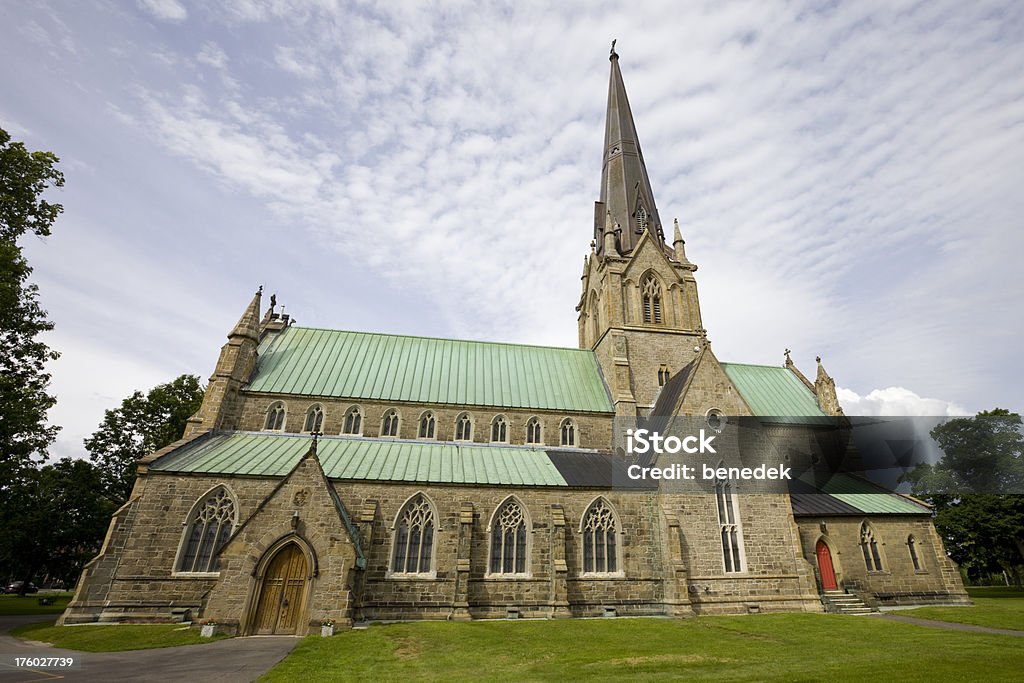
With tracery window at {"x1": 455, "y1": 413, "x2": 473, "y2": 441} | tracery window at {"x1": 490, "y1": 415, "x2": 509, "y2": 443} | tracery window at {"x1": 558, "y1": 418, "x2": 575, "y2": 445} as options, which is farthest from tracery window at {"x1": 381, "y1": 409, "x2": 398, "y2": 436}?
tracery window at {"x1": 558, "y1": 418, "x2": 575, "y2": 445}

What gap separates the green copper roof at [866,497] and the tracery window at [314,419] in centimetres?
2973

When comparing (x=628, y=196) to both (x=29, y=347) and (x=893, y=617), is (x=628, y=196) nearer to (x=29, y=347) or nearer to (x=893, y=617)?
(x=893, y=617)

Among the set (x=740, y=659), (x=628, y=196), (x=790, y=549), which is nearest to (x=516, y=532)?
(x=740, y=659)

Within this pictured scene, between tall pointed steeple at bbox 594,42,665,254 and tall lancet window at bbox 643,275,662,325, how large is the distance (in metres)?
3.22

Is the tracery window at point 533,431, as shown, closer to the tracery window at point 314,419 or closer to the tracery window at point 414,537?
the tracery window at point 414,537

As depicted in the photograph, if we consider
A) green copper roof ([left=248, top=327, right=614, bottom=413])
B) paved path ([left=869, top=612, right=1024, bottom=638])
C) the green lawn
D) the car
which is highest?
green copper roof ([left=248, top=327, right=614, bottom=413])

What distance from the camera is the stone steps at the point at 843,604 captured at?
22203 millimetres

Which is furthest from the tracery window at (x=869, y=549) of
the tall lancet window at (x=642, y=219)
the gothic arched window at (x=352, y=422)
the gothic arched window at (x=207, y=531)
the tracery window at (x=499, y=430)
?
the gothic arched window at (x=207, y=531)

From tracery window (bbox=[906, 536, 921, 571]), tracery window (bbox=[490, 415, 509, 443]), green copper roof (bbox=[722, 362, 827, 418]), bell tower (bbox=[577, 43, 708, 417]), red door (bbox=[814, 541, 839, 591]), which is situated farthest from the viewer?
green copper roof (bbox=[722, 362, 827, 418])

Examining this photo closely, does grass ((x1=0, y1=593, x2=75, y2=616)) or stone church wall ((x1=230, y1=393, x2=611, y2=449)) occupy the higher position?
stone church wall ((x1=230, y1=393, x2=611, y2=449))

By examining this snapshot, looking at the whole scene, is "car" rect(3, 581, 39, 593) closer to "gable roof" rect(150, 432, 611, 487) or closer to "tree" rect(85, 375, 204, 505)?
"tree" rect(85, 375, 204, 505)

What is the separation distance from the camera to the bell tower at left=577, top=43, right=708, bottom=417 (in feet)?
102

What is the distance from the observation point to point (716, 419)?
23.9m

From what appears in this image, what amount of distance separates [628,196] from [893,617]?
30185 millimetres
